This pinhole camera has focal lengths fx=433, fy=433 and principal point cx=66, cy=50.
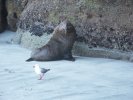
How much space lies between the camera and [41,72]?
25.3 feet

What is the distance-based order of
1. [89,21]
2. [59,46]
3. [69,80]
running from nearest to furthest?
[69,80], [59,46], [89,21]

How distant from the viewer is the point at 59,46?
10.3 metres

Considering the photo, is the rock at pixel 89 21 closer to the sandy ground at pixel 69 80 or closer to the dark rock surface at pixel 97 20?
the dark rock surface at pixel 97 20

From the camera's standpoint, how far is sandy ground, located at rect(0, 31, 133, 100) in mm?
6738

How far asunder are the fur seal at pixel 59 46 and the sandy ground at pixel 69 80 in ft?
0.93

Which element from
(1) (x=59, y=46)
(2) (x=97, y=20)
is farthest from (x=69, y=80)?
(2) (x=97, y=20)

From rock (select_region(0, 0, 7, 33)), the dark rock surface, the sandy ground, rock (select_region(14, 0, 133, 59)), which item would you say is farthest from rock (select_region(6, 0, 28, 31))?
the sandy ground

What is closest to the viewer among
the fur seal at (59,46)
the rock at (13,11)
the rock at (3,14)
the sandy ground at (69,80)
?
the sandy ground at (69,80)

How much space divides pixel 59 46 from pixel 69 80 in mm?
2663

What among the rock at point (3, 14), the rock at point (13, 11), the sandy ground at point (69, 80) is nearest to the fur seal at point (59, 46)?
the sandy ground at point (69, 80)

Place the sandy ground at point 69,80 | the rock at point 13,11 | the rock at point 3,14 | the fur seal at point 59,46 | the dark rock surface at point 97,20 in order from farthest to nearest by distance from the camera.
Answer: the rock at point 3,14
the rock at point 13,11
the dark rock surface at point 97,20
the fur seal at point 59,46
the sandy ground at point 69,80

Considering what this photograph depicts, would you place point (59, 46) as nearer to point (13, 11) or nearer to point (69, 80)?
point (69, 80)

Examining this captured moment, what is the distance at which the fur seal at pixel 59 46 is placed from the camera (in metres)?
10.0

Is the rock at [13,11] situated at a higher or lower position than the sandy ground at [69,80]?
higher
